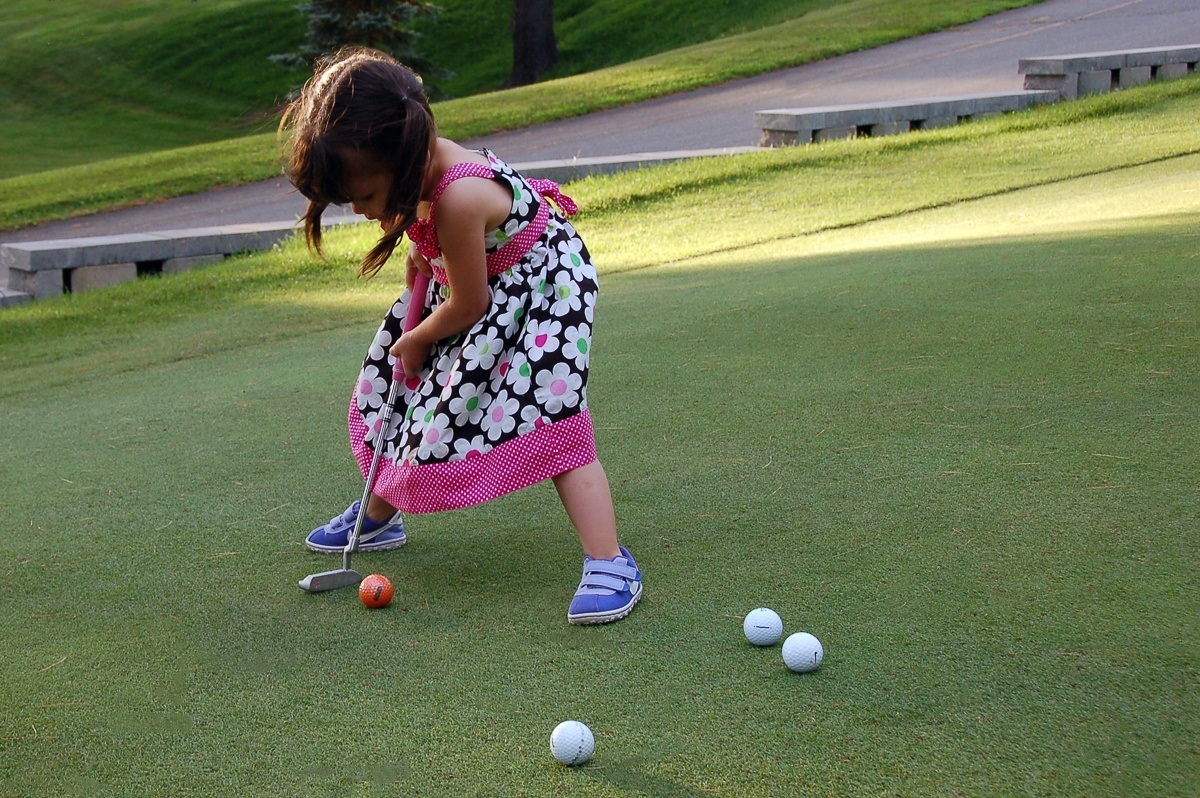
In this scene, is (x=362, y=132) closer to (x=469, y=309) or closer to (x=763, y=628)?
(x=469, y=309)

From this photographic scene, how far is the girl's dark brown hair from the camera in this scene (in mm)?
2898

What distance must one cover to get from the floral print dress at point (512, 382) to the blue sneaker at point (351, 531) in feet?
1.24

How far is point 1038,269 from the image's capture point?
20.6 feet

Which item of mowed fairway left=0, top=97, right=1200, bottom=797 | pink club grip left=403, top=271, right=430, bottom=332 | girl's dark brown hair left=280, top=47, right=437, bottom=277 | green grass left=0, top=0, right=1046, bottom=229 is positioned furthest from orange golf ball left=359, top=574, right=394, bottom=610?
green grass left=0, top=0, right=1046, bottom=229

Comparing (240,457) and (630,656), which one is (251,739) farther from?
(240,457)

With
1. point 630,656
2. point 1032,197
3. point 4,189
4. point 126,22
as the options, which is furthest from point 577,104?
point 126,22

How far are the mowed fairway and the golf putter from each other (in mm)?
46

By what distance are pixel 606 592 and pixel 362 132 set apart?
1.28 meters

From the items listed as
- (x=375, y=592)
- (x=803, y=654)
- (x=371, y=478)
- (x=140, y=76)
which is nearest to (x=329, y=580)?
(x=375, y=592)

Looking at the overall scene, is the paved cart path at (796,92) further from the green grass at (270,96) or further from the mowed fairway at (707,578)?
the mowed fairway at (707,578)

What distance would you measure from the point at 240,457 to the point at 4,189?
45.5 ft

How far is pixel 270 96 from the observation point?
109ft

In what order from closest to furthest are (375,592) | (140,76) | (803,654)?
1. (803,654)
2. (375,592)
3. (140,76)

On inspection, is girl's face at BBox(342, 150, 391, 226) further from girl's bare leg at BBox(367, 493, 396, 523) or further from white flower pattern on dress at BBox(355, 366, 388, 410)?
girl's bare leg at BBox(367, 493, 396, 523)
